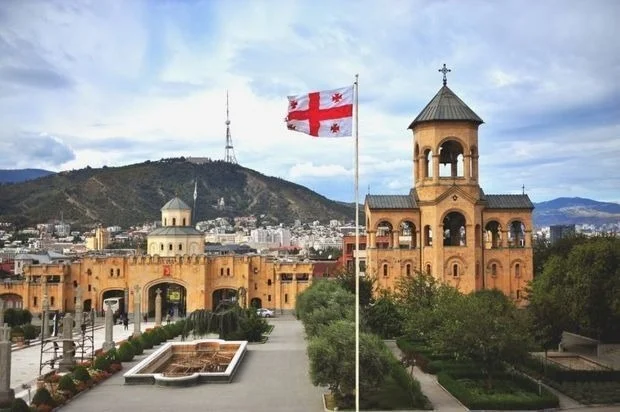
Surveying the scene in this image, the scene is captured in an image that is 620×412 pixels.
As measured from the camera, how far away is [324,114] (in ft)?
63.7

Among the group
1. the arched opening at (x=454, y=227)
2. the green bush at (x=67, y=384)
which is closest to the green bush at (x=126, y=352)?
the green bush at (x=67, y=384)

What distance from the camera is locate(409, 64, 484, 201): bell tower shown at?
47.2 m

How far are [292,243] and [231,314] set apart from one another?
13731 centimetres

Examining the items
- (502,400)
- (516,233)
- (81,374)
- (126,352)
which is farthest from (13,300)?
(502,400)

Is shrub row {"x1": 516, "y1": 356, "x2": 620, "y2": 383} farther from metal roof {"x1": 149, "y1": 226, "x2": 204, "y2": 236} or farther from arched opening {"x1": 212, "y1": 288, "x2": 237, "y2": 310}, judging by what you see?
metal roof {"x1": 149, "y1": 226, "x2": 204, "y2": 236}

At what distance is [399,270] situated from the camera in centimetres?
4856

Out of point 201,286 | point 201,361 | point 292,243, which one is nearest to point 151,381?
point 201,361

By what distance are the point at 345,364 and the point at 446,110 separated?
27.5 m

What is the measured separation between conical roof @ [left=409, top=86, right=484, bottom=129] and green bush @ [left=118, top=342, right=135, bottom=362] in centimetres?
2325

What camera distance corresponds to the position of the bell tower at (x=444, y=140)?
155 feet

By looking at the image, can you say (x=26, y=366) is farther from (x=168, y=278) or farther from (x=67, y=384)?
(x=168, y=278)

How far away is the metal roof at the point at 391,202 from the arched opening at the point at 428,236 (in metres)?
1.60

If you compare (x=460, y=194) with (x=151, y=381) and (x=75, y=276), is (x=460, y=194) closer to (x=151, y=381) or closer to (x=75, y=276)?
(x=151, y=381)

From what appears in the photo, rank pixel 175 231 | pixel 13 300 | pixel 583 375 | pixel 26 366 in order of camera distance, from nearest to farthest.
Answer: pixel 583 375 → pixel 26 366 → pixel 13 300 → pixel 175 231
